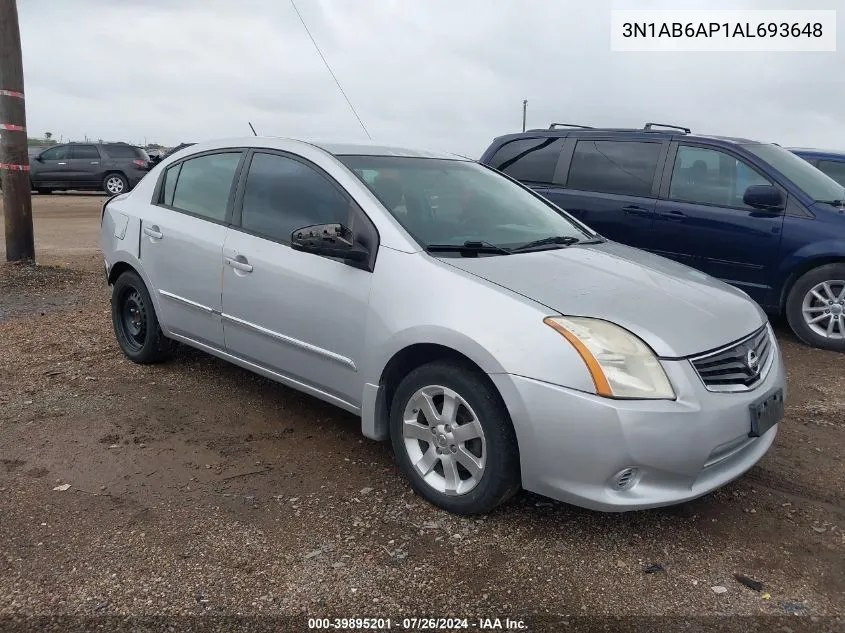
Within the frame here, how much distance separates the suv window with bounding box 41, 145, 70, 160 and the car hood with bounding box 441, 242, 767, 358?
2017 centimetres

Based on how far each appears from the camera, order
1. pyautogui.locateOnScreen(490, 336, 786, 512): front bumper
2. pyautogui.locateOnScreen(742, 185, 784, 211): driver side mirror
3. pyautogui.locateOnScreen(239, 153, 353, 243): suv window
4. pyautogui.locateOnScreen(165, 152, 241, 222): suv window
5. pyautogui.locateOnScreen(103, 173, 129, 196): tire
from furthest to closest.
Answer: pyautogui.locateOnScreen(103, 173, 129, 196): tire < pyautogui.locateOnScreen(742, 185, 784, 211): driver side mirror < pyautogui.locateOnScreen(165, 152, 241, 222): suv window < pyautogui.locateOnScreen(239, 153, 353, 243): suv window < pyautogui.locateOnScreen(490, 336, 786, 512): front bumper

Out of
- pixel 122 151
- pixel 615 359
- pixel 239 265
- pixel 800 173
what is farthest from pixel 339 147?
pixel 122 151

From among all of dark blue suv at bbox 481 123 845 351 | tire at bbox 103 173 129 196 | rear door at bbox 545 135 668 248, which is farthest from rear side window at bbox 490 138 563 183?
tire at bbox 103 173 129 196

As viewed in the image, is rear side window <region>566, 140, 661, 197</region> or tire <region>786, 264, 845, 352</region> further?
rear side window <region>566, 140, 661, 197</region>

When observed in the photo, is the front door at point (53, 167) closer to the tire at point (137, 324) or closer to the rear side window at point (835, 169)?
the tire at point (137, 324)

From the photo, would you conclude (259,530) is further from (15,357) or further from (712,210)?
(712,210)

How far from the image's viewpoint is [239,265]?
4.00 m

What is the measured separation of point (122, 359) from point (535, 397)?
359 centimetres

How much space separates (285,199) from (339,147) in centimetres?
42

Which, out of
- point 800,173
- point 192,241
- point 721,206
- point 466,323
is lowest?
point 466,323

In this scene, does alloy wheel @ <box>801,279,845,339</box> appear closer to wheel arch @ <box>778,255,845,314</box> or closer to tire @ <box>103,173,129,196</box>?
wheel arch @ <box>778,255,845,314</box>

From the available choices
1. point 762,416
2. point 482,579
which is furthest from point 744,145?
point 482,579

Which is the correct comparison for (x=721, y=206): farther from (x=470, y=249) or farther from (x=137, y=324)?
(x=137, y=324)

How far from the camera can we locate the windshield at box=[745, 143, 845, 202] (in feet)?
20.6
